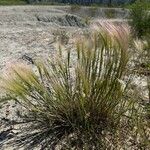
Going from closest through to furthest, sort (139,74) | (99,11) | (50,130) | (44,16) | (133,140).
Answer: (133,140) < (50,130) < (139,74) < (44,16) < (99,11)

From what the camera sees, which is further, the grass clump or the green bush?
the green bush

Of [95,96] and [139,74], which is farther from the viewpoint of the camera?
[139,74]

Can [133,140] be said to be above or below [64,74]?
below

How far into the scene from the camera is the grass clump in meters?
4.30

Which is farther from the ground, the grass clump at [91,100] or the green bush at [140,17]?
the grass clump at [91,100]

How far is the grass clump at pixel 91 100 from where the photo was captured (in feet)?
14.1

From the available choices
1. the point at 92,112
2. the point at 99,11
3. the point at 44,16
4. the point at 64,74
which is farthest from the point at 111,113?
the point at 99,11

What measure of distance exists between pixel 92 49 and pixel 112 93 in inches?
18.0

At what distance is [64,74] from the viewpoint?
4.61 metres

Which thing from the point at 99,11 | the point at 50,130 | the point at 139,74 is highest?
the point at 50,130

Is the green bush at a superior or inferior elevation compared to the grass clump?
inferior

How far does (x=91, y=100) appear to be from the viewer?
4410 millimetres

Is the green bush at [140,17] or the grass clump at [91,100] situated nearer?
the grass clump at [91,100]

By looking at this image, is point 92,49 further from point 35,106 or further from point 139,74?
point 139,74
